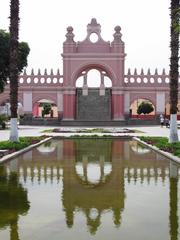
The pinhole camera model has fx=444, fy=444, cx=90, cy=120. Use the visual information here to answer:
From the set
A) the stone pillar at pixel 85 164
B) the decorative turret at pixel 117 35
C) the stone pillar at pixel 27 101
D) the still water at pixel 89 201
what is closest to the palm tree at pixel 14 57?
the stone pillar at pixel 85 164

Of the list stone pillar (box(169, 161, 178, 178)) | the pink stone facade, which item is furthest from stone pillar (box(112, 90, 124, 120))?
stone pillar (box(169, 161, 178, 178))

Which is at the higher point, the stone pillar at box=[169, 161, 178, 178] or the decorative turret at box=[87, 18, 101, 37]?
the decorative turret at box=[87, 18, 101, 37]

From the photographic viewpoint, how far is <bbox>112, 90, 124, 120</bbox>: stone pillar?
55469 mm

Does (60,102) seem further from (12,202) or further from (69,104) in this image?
(12,202)

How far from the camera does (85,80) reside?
188 ft

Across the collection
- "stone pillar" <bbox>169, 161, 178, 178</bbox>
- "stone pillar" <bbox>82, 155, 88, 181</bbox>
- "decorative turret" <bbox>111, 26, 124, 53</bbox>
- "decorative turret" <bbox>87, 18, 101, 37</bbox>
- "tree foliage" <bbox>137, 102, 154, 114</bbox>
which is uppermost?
"decorative turret" <bbox>87, 18, 101, 37</bbox>

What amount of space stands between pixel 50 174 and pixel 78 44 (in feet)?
150

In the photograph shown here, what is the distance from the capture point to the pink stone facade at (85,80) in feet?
182

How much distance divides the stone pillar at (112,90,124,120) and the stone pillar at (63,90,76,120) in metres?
5.03

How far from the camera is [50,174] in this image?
11.9m

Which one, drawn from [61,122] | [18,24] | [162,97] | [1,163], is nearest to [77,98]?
[61,122]

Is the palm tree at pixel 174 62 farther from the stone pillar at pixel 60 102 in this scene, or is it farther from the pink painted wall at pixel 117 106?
the stone pillar at pixel 60 102

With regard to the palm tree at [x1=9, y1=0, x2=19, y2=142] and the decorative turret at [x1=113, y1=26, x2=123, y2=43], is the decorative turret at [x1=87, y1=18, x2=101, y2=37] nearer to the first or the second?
the decorative turret at [x1=113, y1=26, x2=123, y2=43]

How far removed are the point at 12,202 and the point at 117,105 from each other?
4744 cm
